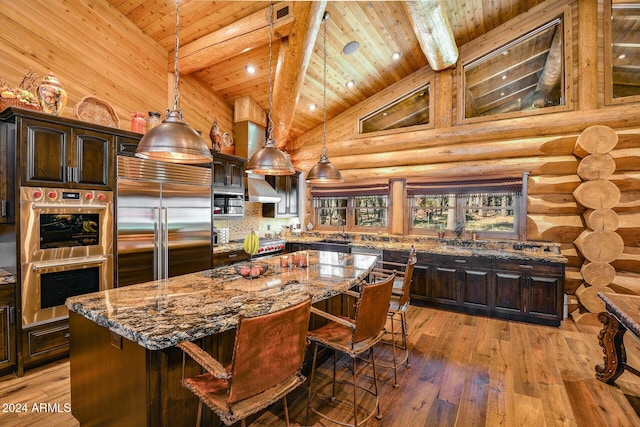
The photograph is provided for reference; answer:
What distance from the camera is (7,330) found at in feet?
8.55

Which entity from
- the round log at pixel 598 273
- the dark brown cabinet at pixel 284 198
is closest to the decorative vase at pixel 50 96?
the dark brown cabinet at pixel 284 198

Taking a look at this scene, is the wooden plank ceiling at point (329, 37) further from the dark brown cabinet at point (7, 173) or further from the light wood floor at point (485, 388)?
the light wood floor at point (485, 388)

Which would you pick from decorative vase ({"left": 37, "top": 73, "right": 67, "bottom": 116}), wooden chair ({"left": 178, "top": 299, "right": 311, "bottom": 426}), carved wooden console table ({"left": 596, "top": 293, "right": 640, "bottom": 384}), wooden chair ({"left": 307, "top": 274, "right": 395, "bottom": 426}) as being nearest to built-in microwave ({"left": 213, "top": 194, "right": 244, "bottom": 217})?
decorative vase ({"left": 37, "top": 73, "right": 67, "bottom": 116})

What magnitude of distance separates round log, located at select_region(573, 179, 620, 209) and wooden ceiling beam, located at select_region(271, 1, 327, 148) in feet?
13.1

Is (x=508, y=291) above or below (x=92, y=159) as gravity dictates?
below

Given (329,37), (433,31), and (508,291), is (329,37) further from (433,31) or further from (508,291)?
(508,291)

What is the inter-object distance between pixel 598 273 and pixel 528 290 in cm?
86

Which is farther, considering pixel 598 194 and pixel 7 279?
pixel 598 194

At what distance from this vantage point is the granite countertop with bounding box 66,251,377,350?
140cm

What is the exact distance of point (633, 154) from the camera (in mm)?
3879

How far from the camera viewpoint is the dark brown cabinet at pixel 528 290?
3793 mm

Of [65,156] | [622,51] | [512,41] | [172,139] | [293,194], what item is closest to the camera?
[172,139]

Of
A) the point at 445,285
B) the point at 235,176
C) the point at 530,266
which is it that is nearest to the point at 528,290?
the point at 530,266

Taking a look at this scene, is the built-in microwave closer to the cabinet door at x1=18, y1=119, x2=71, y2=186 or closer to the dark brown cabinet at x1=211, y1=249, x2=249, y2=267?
the dark brown cabinet at x1=211, y1=249, x2=249, y2=267
